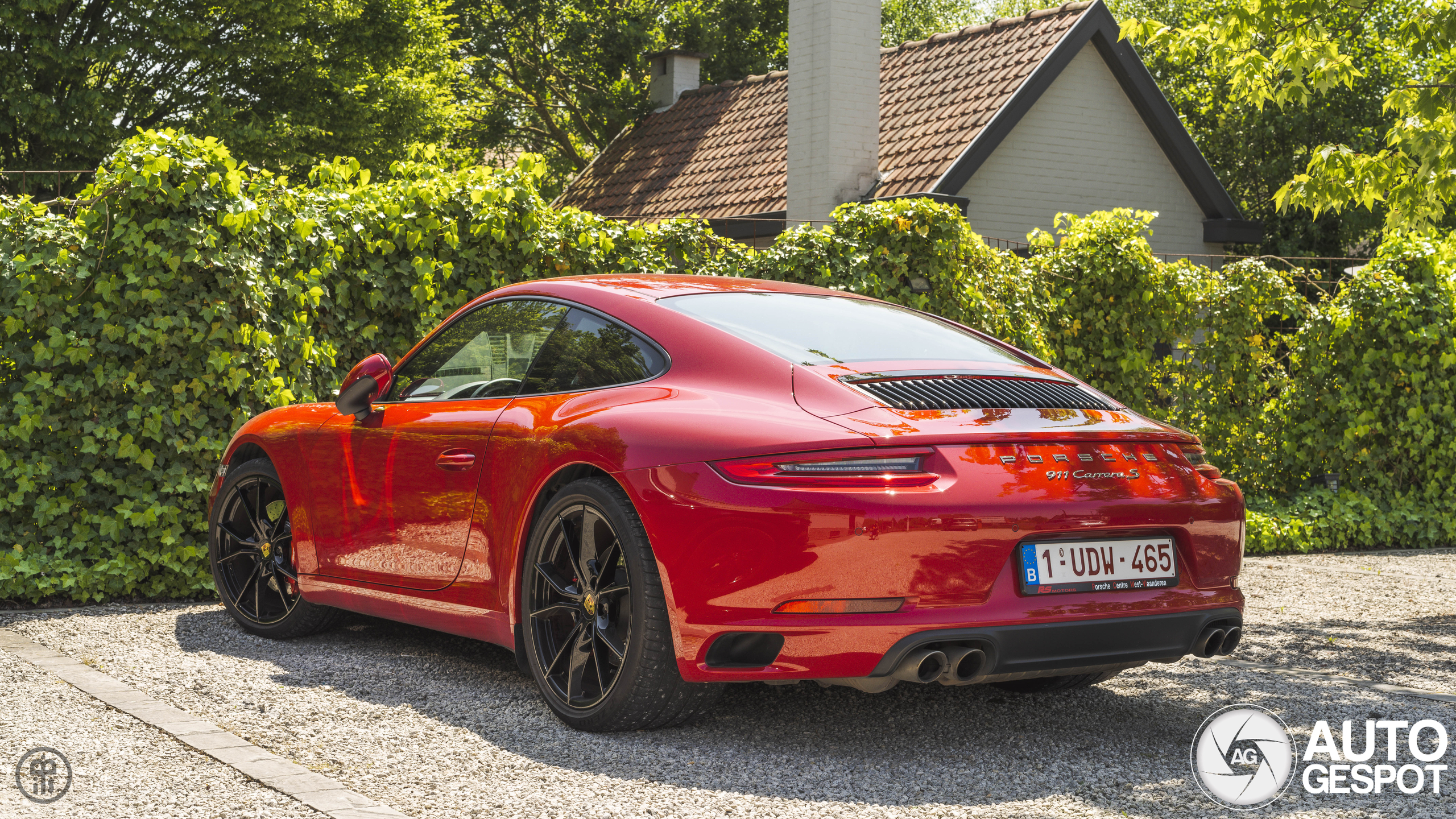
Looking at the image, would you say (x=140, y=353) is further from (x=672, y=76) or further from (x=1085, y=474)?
(x=672, y=76)

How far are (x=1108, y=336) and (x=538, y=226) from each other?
4668 millimetres

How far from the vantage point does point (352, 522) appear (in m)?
5.26

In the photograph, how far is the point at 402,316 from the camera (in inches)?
302

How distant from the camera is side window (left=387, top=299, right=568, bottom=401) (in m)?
4.81

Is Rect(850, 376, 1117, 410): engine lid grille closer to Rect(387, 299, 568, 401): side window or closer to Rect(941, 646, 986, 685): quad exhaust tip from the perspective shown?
Rect(941, 646, 986, 685): quad exhaust tip

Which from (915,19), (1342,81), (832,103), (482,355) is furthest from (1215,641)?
(915,19)

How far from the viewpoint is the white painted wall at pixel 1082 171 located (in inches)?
679

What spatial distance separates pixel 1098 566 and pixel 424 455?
2.45m

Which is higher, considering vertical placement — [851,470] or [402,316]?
[402,316]

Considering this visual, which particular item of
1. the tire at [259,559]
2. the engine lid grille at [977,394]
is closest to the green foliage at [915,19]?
the tire at [259,559]

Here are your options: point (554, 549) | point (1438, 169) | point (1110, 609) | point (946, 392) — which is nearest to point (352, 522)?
point (554, 549)

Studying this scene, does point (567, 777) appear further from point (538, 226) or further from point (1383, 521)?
point (1383, 521)

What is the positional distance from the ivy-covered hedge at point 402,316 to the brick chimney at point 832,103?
5.63 meters

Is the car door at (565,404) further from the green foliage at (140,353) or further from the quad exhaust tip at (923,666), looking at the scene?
the green foliage at (140,353)
